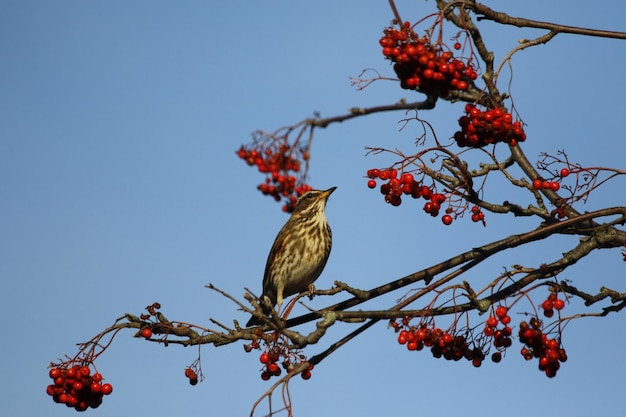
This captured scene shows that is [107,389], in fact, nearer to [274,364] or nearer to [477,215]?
[274,364]

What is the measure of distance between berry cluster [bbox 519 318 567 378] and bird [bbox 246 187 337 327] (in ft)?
16.5

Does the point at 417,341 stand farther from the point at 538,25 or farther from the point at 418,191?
the point at 538,25

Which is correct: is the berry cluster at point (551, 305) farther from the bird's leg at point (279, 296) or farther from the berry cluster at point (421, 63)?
the bird's leg at point (279, 296)

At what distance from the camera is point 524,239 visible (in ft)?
15.4

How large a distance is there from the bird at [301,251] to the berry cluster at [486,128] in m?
5.20

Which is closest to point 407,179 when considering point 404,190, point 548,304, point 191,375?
point 404,190

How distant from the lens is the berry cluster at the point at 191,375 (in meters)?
5.56

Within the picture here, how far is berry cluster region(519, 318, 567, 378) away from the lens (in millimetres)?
4359

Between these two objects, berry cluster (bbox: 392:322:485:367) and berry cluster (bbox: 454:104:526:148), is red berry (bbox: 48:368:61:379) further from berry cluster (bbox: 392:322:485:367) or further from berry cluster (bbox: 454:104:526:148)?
berry cluster (bbox: 454:104:526:148)

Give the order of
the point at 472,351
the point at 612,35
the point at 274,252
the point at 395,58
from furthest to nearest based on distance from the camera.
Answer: the point at 274,252, the point at 472,351, the point at 612,35, the point at 395,58

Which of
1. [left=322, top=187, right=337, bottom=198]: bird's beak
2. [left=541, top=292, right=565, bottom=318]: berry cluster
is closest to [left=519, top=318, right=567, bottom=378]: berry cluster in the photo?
[left=541, top=292, right=565, bottom=318]: berry cluster

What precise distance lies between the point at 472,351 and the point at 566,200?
1.08 m

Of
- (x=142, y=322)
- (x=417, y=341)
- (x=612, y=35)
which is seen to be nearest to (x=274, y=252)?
(x=142, y=322)

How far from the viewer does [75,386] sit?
16.7 ft
